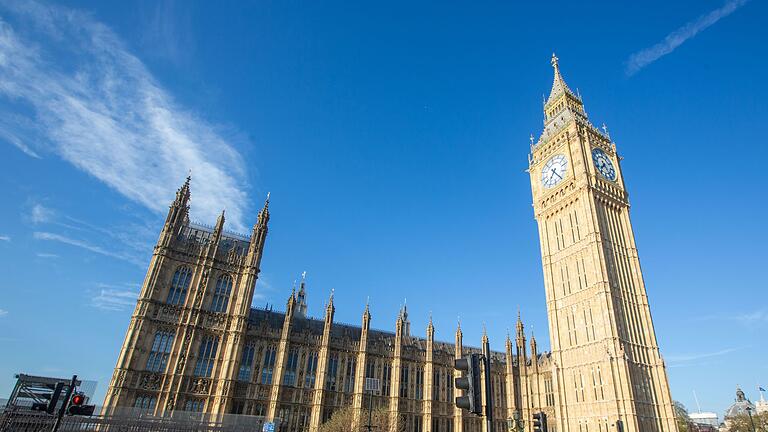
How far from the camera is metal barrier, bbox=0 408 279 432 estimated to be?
2359cm

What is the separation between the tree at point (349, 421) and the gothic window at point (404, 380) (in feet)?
15.5

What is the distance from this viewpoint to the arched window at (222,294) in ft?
147

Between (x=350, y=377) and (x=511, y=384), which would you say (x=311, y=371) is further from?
(x=511, y=384)

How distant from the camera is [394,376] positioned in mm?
49906

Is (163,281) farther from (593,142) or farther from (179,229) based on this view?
(593,142)

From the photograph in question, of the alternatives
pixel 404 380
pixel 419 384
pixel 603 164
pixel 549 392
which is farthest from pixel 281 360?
pixel 603 164

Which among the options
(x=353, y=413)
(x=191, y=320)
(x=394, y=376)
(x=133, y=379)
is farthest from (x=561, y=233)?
(x=133, y=379)

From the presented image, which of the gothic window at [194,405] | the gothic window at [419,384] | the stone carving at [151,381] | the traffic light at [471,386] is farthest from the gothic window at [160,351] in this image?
the traffic light at [471,386]

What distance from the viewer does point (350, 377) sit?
159ft

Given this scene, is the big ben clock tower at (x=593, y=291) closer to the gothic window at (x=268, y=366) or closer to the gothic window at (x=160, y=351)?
the gothic window at (x=268, y=366)

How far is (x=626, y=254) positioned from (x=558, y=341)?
15003 millimetres

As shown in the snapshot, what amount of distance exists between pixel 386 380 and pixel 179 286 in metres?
25.5

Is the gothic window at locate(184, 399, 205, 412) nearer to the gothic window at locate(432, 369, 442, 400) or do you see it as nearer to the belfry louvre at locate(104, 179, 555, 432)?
the belfry louvre at locate(104, 179, 555, 432)

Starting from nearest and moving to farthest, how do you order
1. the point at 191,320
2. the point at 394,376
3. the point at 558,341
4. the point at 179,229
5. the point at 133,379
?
the point at 133,379 → the point at 191,320 → the point at 179,229 → the point at 394,376 → the point at 558,341
